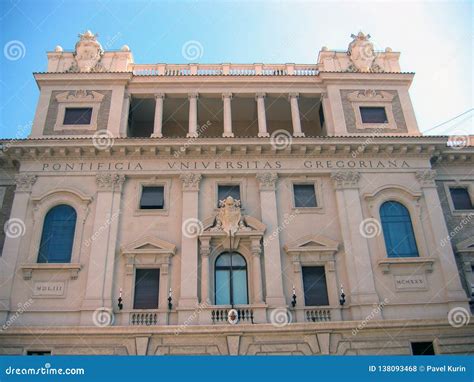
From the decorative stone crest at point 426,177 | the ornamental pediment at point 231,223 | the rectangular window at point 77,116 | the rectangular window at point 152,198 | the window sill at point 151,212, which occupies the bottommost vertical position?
the ornamental pediment at point 231,223

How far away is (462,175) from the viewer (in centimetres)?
2642

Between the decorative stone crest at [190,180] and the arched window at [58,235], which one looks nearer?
the arched window at [58,235]

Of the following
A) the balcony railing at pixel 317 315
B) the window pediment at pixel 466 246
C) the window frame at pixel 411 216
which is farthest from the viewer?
the window pediment at pixel 466 246

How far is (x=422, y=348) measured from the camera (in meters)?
20.9

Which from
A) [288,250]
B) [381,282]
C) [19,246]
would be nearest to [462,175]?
[381,282]

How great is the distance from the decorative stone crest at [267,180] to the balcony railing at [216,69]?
7.02 metres

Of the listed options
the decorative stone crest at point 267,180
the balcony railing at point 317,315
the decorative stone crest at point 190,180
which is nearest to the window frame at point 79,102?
the decorative stone crest at point 190,180

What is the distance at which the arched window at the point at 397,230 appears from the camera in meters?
23.4

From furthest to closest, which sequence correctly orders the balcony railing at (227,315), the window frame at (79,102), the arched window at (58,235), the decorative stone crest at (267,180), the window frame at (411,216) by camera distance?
1. the window frame at (79,102)
2. the decorative stone crest at (267,180)
3. the arched window at (58,235)
4. the window frame at (411,216)
5. the balcony railing at (227,315)

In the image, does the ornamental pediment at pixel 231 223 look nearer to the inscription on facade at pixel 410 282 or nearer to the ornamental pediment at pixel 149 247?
the ornamental pediment at pixel 149 247

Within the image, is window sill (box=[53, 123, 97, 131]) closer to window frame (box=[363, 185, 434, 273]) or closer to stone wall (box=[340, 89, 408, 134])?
stone wall (box=[340, 89, 408, 134])

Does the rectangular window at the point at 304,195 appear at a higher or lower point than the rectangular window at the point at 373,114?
lower

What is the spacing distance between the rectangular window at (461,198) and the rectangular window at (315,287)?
864cm

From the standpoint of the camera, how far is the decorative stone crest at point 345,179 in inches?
973
